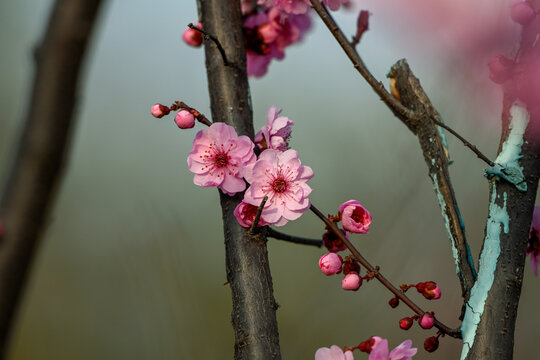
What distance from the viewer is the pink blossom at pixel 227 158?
33.7 inches

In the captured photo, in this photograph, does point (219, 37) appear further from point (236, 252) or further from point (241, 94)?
point (236, 252)

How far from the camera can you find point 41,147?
45cm

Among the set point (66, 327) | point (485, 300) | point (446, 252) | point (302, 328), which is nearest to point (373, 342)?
point (485, 300)

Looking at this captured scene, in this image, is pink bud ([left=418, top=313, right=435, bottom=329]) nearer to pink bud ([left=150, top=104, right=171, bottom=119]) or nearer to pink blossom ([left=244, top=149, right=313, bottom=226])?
pink blossom ([left=244, top=149, right=313, bottom=226])

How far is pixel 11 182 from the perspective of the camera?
449mm

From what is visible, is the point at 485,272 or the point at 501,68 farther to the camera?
the point at 501,68

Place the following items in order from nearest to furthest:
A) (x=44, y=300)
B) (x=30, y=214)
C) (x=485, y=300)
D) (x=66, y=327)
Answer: (x=30, y=214), (x=485, y=300), (x=66, y=327), (x=44, y=300)

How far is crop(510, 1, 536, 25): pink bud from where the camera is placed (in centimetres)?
84

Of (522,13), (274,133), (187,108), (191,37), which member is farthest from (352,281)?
(191,37)

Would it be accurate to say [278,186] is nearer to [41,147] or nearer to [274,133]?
[274,133]

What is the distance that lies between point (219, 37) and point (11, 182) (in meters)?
0.61

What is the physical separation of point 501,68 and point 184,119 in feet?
1.60

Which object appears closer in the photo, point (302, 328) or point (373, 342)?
point (373, 342)

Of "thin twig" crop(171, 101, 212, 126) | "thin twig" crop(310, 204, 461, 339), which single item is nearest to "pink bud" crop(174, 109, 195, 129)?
"thin twig" crop(171, 101, 212, 126)
